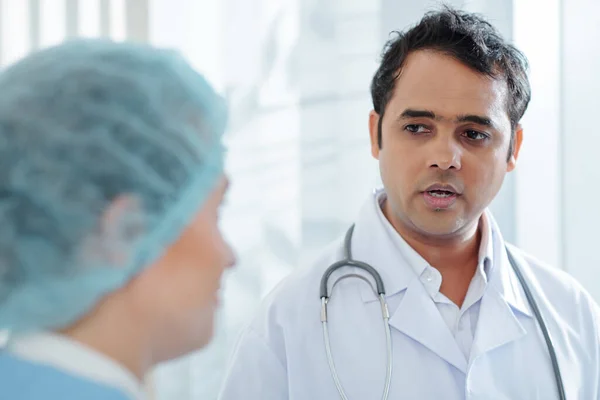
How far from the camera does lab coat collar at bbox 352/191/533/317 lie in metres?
1.47

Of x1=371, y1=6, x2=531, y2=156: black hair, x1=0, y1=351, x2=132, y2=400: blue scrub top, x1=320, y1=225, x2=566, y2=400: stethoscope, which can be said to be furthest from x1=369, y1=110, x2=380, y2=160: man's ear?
x1=0, y1=351, x2=132, y2=400: blue scrub top

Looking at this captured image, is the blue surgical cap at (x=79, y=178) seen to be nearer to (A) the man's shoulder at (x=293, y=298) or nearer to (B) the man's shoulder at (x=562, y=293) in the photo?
(A) the man's shoulder at (x=293, y=298)

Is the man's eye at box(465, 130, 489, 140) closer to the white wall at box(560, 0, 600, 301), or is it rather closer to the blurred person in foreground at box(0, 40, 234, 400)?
the white wall at box(560, 0, 600, 301)

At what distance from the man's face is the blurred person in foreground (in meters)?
0.73

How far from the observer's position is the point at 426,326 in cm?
140

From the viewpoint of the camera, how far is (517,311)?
4.90 ft

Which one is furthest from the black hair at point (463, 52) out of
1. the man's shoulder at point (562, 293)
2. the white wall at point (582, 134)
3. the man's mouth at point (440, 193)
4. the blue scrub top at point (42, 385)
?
the blue scrub top at point (42, 385)

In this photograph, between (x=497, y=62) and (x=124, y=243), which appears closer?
(x=124, y=243)

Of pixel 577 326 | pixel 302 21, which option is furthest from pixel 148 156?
pixel 302 21

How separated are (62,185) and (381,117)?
952 mm

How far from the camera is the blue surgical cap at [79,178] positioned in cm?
75

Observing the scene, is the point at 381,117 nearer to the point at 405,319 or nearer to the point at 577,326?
the point at 405,319

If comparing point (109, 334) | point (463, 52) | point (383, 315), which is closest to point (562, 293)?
point (383, 315)

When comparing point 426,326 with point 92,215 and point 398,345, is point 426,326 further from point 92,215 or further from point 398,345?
point 92,215
